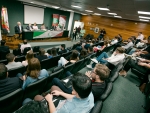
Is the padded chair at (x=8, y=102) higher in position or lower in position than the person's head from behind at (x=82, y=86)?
lower

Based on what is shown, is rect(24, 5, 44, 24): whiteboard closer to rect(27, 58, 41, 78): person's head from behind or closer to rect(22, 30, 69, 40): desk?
rect(22, 30, 69, 40): desk

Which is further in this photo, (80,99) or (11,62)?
(11,62)

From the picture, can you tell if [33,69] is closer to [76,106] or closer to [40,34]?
[76,106]

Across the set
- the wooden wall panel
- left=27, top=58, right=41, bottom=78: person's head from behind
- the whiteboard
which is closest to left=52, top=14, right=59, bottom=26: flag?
the whiteboard

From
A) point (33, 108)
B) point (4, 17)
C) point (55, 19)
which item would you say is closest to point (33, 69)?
point (33, 108)

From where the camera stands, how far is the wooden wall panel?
436 inches

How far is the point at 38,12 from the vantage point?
1013 centimetres

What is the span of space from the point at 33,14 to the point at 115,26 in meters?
9.18

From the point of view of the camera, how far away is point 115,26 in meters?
12.8

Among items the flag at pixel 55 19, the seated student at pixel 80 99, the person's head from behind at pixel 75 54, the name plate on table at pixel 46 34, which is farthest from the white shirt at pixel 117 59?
the flag at pixel 55 19

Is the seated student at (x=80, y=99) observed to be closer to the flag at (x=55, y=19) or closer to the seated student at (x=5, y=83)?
the seated student at (x=5, y=83)

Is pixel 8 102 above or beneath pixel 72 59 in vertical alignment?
beneath

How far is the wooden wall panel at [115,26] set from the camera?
1107 cm

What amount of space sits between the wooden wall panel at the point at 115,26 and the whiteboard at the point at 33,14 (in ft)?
21.8
